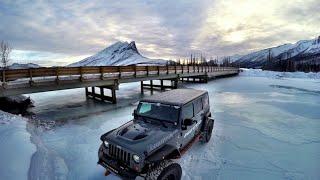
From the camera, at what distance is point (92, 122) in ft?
38.4

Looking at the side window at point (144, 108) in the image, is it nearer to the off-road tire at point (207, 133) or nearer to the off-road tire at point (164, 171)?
the off-road tire at point (164, 171)

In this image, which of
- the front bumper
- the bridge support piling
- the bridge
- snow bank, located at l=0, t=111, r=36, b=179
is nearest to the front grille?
the front bumper

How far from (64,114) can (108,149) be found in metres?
9.77

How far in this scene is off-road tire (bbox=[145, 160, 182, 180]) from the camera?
4613 millimetres

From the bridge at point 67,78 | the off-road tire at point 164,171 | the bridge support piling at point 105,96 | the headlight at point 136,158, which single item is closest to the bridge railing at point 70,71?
the bridge at point 67,78

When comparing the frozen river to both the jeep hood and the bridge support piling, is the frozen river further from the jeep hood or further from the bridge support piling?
the bridge support piling

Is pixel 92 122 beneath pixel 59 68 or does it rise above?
beneath

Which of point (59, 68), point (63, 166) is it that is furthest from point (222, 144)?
point (59, 68)

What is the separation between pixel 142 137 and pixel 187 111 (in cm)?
178

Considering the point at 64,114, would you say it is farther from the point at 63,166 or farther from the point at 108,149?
the point at 108,149

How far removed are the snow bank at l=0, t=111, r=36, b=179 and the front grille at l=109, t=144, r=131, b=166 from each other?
1921 mm

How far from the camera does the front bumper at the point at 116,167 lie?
15.7 ft

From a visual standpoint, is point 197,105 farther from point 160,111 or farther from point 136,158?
point 136,158

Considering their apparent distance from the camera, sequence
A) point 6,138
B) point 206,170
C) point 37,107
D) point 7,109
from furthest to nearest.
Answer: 1. point 37,107
2. point 7,109
3. point 6,138
4. point 206,170
